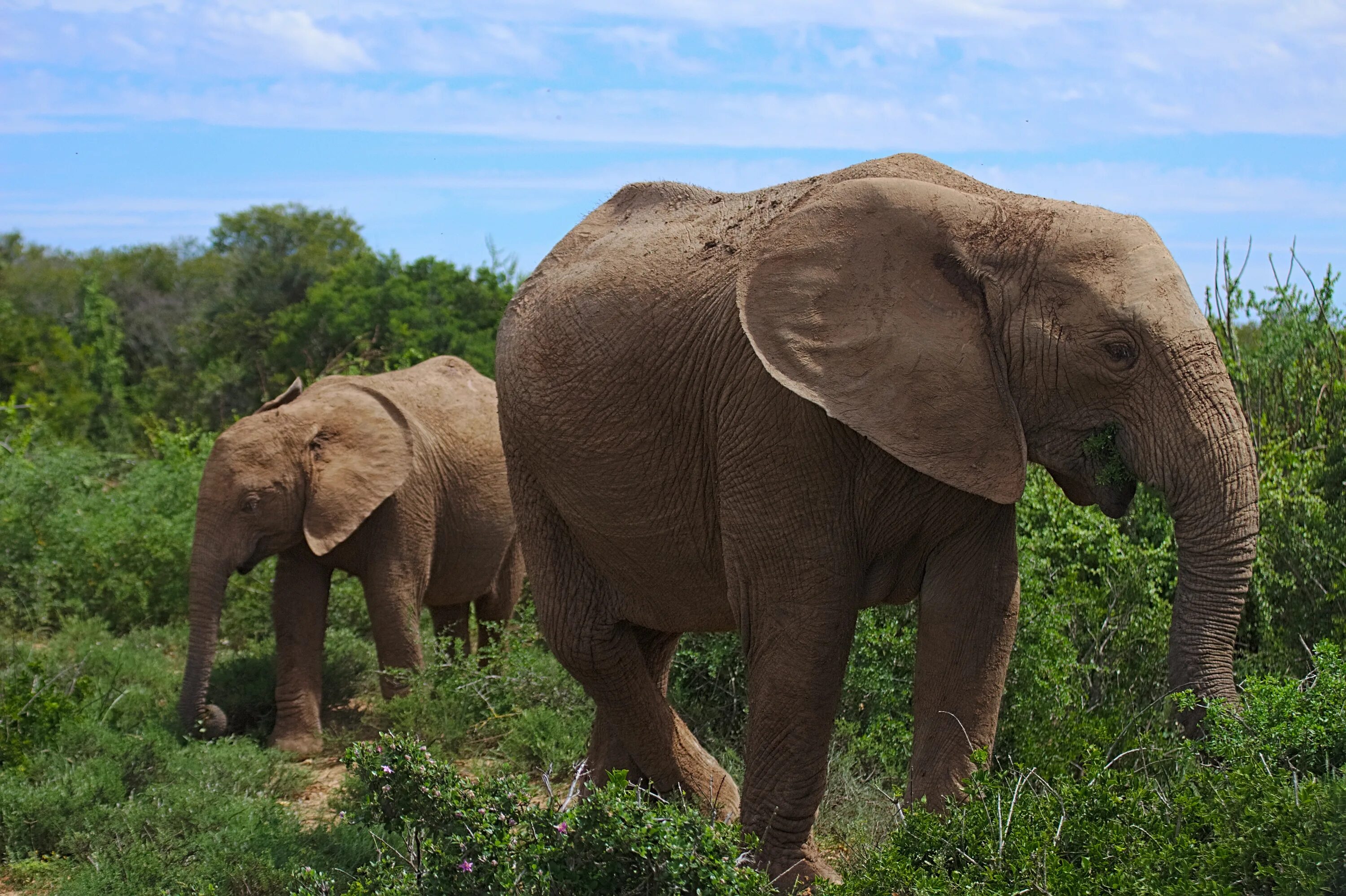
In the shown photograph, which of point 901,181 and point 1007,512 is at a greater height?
point 901,181

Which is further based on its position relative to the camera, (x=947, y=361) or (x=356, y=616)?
(x=356, y=616)

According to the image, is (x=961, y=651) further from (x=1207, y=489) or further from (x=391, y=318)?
(x=391, y=318)

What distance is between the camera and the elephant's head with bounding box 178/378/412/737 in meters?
7.79

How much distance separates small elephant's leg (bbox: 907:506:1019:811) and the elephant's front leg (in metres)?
0.25

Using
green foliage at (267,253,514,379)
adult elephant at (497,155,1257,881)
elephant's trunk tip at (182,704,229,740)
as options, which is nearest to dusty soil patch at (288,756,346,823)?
elephant's trunk tip at (182,704,229,740)

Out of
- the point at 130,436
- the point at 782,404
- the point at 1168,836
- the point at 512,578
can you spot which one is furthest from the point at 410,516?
the point at 130,436

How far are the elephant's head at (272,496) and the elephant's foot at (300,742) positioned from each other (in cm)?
36

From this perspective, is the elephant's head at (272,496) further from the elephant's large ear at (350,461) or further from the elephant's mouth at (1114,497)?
the elephant's mouth at (1114,497)

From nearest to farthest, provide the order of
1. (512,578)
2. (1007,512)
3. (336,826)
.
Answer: (1007,512) → (336,826) → (512,578)

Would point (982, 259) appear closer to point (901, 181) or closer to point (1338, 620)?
point (901, 181)

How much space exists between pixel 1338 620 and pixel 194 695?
563 cm

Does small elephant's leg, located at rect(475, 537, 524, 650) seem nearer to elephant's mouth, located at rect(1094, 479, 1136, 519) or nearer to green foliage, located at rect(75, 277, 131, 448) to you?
elephant's mouth, located at rect(1094, 479, 1136, 519)

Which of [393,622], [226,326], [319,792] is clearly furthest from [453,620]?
[226,326]

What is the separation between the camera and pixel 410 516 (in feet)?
27.4
